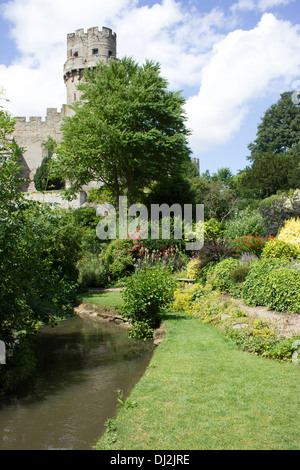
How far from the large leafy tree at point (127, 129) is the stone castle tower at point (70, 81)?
56.3 ft

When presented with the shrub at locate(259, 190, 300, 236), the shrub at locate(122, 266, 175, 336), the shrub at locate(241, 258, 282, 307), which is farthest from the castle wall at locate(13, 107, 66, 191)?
the shrub at locate(241, 258, 282, 307)

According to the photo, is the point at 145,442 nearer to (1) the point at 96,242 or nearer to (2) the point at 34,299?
(2) the point at 34,299

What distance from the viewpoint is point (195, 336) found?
7746 mm

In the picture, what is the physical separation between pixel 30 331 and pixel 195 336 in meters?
3.25

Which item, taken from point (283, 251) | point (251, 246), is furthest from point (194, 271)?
point (283, 251)

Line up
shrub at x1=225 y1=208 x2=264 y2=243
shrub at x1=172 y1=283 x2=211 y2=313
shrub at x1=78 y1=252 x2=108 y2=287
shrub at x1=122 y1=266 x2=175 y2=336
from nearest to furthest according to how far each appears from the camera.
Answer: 1. shrub at x1=122 y1=266 x2=175 y2=336
2. shrub at x1=172 y1=283 x2=211 y2=313
3. shrub at x1=225 y1=208 x2=264 y2=243
4. shrub at x1=78 y1=252 x2=108 y2=287

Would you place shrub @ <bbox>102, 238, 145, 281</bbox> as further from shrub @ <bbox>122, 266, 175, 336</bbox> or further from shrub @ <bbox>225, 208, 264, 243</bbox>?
shrub @ <bbox>122, 266, 175, 336</bbox>

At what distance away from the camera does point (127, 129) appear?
21500 millimetres

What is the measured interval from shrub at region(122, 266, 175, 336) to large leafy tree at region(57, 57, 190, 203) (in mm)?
13514

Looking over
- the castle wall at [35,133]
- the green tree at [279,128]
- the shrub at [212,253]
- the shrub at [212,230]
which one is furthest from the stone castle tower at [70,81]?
the shrub at [212,253]

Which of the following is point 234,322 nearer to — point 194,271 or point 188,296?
point 188,296

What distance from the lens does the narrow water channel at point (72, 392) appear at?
4.41 meters

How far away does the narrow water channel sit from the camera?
441 cm

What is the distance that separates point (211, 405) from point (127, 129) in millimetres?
18813
